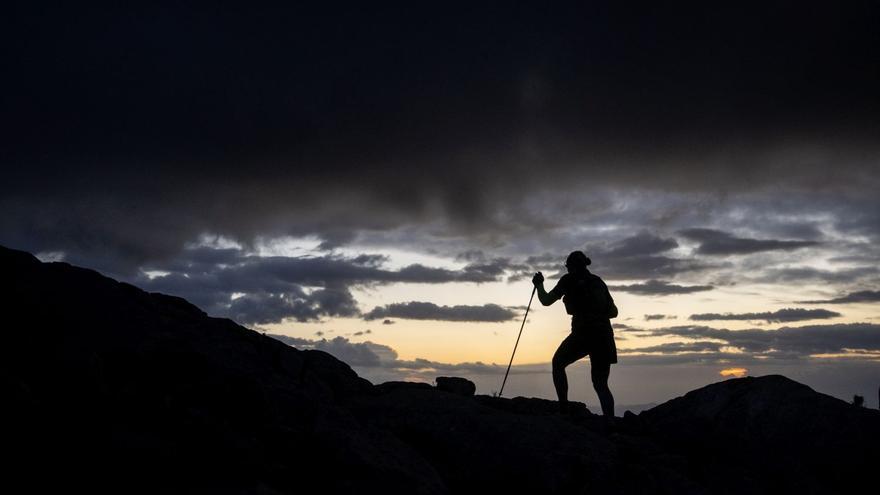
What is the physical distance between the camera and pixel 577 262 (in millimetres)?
15484

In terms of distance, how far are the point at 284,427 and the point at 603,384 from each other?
314 inches

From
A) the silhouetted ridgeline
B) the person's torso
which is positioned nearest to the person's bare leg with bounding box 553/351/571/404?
the silhouetted ridgeline

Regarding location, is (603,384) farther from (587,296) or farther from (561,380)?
(587,296)

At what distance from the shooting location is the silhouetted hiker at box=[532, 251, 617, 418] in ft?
50.0

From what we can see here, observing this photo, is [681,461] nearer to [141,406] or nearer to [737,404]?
[737,404]

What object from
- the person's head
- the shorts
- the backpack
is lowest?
the shorts

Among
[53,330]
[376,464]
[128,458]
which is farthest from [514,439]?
[53,330]

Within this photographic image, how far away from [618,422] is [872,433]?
4.34 meters

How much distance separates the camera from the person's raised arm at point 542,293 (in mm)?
15594

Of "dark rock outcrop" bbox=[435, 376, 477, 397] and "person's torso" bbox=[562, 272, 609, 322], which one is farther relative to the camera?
"dark rock outcrop" bbox=[435, 376, 477, 397]

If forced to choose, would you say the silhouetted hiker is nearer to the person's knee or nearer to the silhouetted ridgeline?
the person's knee

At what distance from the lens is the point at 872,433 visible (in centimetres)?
1261

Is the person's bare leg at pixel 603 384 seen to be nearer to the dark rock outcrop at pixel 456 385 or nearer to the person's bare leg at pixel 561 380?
the person's bare leg at pixel 561 380

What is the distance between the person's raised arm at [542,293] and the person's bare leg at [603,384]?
1589mm
